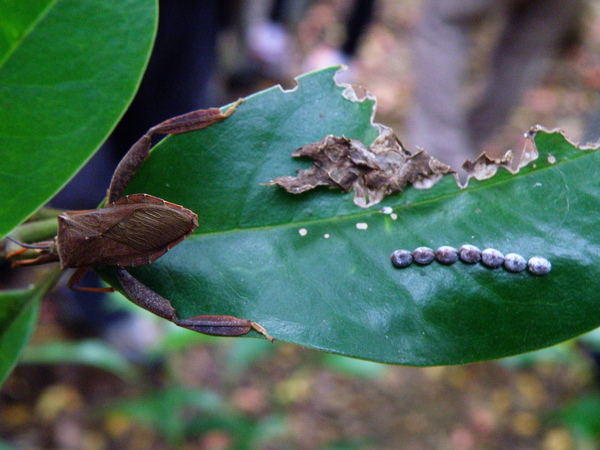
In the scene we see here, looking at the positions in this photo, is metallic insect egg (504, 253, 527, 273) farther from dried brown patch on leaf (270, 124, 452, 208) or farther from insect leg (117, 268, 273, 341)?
insect leg (117, 268, 273, 341)

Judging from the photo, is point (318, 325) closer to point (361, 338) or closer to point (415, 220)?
point (361, 338)

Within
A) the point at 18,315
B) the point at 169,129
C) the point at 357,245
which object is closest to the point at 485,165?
the point at 357,245

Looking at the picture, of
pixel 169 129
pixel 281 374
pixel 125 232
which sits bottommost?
pixel 281 374

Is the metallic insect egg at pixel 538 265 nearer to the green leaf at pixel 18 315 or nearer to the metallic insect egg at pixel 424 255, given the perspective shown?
the metallic insect egg at pixel 424 255

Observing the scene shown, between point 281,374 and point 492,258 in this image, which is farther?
point 281,374

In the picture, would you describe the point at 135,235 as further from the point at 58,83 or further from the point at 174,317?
the point at 58,83

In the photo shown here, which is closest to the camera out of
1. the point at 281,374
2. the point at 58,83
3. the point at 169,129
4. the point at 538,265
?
the point at 58,83

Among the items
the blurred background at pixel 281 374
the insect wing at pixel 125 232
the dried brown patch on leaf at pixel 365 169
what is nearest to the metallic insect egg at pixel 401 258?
the dried brown patch on leaf at pixel 365 169

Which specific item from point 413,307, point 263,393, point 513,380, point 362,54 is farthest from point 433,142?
point 413,307
